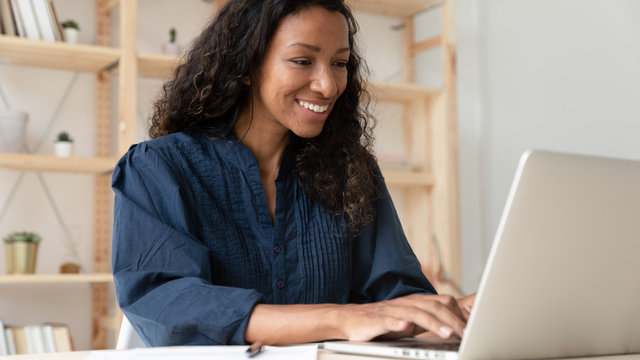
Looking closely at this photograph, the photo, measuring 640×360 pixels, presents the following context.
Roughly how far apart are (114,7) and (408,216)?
61.7 inches

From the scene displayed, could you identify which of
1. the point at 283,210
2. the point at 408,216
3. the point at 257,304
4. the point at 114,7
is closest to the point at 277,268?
the point at 283,210

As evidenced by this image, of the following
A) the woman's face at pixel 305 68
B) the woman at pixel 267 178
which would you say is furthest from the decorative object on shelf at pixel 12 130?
A: the woman's face at pixel 305 68

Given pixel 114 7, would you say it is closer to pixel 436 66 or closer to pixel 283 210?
pixel 436 66

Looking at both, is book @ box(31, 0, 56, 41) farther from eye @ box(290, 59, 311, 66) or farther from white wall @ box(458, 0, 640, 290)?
white wall @ box(458, 0, 640, 290)

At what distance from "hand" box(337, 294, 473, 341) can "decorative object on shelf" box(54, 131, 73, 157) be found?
200cm

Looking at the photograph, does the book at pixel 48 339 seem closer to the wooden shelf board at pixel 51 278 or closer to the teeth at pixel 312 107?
the wooden shelf board at pixel 51 278

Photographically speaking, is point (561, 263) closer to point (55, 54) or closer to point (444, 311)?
point (444, 311)

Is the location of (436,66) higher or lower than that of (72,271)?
higher

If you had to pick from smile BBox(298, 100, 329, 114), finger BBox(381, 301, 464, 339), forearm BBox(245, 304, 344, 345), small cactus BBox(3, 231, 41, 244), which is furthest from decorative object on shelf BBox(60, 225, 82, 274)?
finger BBox(381, 301, 464, 339)

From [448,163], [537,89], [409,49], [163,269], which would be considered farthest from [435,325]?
[409,49]

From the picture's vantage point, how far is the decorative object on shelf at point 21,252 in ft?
8.18

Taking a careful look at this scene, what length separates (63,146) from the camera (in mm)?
2613

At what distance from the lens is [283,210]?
4.23 feet

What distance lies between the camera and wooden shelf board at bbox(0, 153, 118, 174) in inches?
97.4
